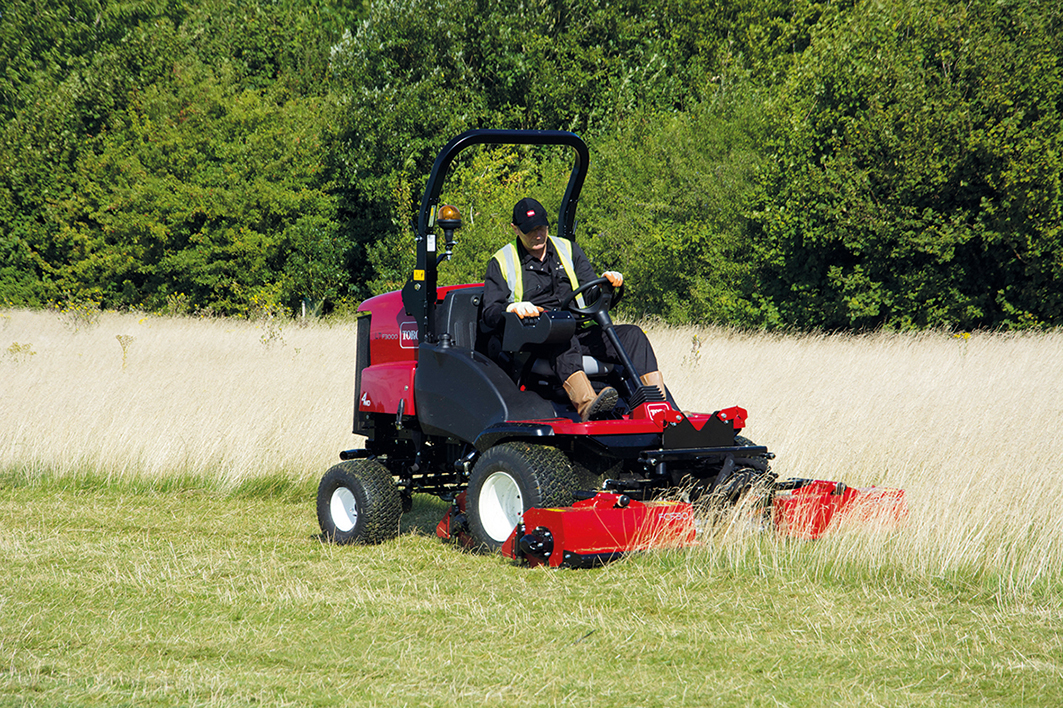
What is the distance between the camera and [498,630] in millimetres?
4527

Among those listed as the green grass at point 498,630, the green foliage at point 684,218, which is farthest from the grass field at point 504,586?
the green foliage at point 684,218

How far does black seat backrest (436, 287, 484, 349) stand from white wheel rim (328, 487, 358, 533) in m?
1.21

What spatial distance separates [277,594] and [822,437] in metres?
4.71

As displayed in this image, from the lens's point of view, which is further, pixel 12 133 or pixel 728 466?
pixel 12 133

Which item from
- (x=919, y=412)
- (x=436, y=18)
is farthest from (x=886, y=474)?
(x=436, y=18)

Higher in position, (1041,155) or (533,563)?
(1041,155)

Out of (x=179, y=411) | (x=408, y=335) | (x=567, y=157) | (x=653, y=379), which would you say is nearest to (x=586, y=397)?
(x=653, y=379)

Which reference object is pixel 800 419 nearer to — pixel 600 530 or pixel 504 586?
pixel 600 530

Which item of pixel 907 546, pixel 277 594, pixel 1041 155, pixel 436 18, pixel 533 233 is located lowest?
pixel 277 594

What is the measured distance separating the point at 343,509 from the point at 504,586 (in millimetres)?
1801

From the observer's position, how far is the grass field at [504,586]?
389 centimetres

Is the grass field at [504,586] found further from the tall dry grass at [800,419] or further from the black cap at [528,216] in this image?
the black cap at [528,216]

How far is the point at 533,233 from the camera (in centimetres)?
621

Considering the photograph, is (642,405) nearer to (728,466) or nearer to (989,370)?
(728,466)
